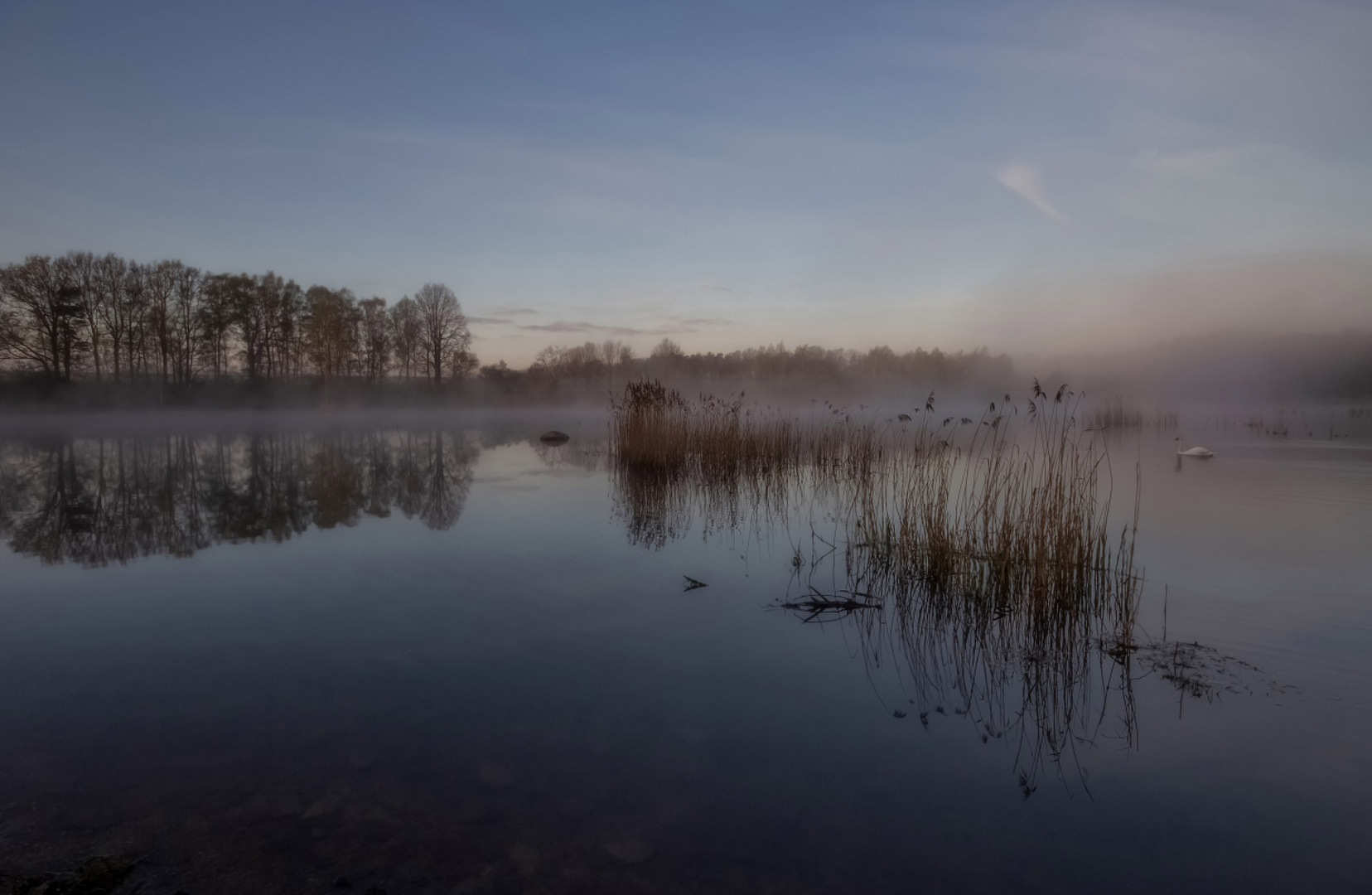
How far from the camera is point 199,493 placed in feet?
31.7

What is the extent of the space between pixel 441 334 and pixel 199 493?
31778 mm

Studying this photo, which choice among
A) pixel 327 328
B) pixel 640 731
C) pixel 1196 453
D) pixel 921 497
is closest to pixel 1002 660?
pixel 921 497

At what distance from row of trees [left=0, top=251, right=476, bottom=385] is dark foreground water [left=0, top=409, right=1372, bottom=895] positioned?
28947 mm

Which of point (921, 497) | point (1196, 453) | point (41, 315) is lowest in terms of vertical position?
point (1196, 453)

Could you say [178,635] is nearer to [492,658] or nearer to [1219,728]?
[492,658]

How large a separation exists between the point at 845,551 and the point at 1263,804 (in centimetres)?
375

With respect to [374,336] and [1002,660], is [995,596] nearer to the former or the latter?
[1002,660]

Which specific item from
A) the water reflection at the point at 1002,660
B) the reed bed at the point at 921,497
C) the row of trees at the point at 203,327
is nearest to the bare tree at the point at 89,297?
the row of trees at the point at 203,327

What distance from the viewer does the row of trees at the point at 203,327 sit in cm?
2683

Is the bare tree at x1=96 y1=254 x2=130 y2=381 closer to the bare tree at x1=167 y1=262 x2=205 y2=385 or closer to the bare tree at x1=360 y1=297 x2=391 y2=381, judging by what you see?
the bare tree at x1=167 y1=262 x2=205 y2=385

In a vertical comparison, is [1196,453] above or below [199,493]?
above

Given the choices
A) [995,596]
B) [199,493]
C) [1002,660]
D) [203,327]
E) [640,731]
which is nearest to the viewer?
[640,731]

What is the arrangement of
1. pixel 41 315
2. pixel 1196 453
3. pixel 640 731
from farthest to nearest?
pixel 41 315
pixel 1196 453
pixel 640 731

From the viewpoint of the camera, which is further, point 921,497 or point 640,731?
point 921,497
